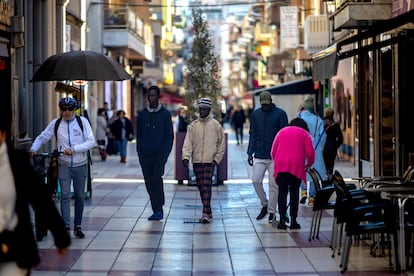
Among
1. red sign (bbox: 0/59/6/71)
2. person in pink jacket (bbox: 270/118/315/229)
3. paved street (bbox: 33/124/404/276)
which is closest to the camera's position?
paved street (bbox: 33/124/404/276)

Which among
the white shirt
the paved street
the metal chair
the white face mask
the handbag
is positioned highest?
the white face mask

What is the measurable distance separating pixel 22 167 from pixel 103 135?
86.2 feet

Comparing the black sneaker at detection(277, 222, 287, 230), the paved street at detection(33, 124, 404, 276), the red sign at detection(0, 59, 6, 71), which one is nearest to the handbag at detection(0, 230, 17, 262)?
the paved street at detection(33, 124, 404, 276)

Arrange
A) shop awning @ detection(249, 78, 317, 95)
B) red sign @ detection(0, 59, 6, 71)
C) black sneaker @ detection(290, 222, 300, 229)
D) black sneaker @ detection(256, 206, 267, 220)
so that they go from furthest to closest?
shop awning @ detection(249, 78, 317, 95), red sign @ detection(0, 59, 6, 71), black sneaker @ detection(256, 206, 267, 220), black sneaker @ detection(290, 222, 300, 229)

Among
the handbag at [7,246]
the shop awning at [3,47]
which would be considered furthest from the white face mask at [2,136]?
the shop awning at [3,47]

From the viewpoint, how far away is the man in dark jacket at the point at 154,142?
593 inches

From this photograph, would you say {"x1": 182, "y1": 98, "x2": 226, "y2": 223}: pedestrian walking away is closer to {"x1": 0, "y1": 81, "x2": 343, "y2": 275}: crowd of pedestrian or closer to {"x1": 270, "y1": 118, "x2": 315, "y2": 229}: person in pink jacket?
{"x1": 0, "y1": 81, "x2": 343, "y2": 275}: crowd of pedestrian

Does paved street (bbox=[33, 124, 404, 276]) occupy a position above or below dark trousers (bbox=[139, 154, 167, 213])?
below

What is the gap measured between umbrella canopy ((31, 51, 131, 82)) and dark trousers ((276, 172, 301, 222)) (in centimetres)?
327

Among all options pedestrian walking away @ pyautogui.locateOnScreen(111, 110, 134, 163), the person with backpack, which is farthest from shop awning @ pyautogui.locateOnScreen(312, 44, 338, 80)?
pedestrian walking away @ pyautogui.locateOnScreen(111, 110, 134, 163)

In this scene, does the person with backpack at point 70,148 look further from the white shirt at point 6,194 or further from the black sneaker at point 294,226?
the white shirt at point 6,194

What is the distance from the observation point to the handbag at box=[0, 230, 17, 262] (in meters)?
6.16

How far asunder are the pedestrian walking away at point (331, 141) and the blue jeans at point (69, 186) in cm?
702

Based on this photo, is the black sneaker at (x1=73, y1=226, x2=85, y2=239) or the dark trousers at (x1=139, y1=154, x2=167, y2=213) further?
the dark trousers at (x1=139, y1=154, x2=167, y2=213)
